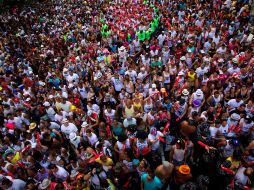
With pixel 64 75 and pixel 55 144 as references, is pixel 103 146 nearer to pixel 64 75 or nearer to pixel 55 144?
pixel 55 144

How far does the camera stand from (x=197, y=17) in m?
12.7

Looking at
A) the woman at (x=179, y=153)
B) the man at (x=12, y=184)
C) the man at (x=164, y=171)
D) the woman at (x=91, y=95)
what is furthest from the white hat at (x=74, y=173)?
the woman at (x=91, y=95)

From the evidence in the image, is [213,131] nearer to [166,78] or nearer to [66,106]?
[166,78]

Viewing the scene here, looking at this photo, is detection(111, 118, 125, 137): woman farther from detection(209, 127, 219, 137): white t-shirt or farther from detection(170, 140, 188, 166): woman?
detection(209, 127, 219, 137): white t-shirt

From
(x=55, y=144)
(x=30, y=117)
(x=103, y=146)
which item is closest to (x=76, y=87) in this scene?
(x=30, y=117)

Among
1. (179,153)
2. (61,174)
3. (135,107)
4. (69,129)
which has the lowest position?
(61,174)

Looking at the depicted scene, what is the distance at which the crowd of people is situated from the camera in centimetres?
523

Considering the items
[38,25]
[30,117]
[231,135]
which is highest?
[38,25]

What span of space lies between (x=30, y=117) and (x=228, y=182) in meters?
6.49

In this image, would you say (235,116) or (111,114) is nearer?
(235,116)

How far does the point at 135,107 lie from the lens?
7020mm

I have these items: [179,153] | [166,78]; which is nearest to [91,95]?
[166,78]

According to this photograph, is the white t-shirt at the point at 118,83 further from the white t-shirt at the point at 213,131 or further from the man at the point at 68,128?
the white t-shirt at the point at 213,131

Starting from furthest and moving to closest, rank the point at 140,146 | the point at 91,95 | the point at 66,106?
the point at 91,95 < the point at 66,106 < the point at 140,146
